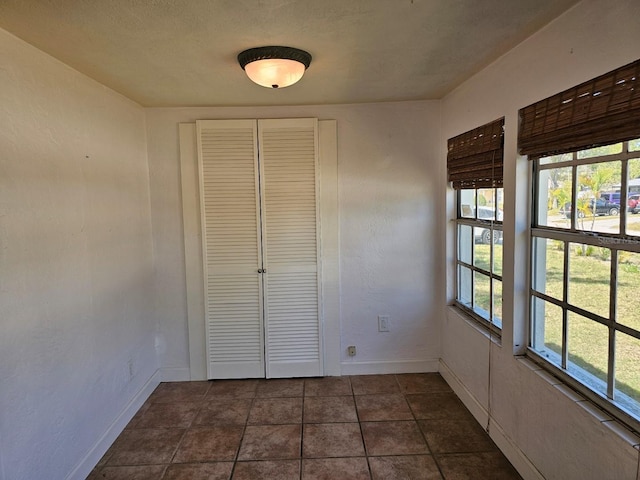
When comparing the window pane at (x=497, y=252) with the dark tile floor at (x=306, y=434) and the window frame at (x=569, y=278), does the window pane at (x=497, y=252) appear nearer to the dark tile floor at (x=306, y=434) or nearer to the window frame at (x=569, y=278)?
the window frame at (x=569, y=278)

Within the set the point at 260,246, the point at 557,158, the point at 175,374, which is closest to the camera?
the point at 557,158

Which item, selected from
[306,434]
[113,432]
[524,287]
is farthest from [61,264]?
[524,287]

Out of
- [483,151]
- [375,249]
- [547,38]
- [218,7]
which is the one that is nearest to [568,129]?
[547,38]

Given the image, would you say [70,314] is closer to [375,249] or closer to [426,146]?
[375,249]

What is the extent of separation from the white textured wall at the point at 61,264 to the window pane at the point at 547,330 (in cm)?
241

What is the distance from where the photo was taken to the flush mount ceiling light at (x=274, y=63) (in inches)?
75.6

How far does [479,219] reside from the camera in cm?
267

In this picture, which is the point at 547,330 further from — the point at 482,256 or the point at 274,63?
the point at 274,63

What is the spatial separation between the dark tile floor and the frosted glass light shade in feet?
6.85

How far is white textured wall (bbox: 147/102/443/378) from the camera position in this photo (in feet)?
10.3

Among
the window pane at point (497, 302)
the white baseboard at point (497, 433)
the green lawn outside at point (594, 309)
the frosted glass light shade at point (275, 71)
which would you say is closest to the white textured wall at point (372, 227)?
the white baseboard at point (497, 433)

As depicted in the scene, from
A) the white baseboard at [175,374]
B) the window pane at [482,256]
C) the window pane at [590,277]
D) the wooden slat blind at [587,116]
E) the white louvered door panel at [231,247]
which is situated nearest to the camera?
the wooden slat blind at [587,116]

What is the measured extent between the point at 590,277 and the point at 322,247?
1915 mm

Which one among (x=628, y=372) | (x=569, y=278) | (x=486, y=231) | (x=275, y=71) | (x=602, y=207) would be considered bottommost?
(x=628, y=372)
